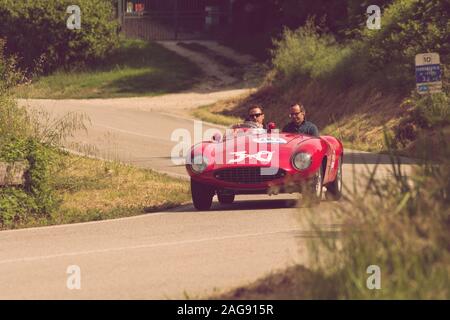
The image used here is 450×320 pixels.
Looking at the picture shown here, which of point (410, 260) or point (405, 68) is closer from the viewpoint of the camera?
point (410, 260)

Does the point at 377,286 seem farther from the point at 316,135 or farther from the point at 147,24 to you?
the point at 147,24

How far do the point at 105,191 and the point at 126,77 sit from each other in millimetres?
33861

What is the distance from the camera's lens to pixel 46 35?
6028 centimetres

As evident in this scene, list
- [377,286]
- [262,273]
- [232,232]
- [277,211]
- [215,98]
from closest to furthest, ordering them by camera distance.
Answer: [377,286], [262,273], [232,232], [277,211], [215,98]

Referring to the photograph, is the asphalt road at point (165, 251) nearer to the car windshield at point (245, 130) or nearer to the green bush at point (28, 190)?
the green bush at point (28, 190)

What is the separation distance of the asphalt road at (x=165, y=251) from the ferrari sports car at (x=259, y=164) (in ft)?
1.32

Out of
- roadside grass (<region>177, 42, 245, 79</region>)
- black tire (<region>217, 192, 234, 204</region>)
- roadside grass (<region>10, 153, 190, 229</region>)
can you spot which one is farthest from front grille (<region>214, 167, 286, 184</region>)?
roadside grass (<region>177, 42, 245, 79</region>)

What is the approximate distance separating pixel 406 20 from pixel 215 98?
12.7 meters

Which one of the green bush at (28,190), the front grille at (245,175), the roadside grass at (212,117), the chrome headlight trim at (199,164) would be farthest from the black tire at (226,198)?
the roadside grass at (212,117)

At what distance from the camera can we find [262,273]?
1356 cm

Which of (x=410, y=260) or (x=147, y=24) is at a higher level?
(x=147, y=24)

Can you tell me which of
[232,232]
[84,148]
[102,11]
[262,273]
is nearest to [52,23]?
[102,11]

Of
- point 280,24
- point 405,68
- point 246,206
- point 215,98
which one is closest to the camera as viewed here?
point 246,206

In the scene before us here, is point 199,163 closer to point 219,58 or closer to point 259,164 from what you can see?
point 259,164
